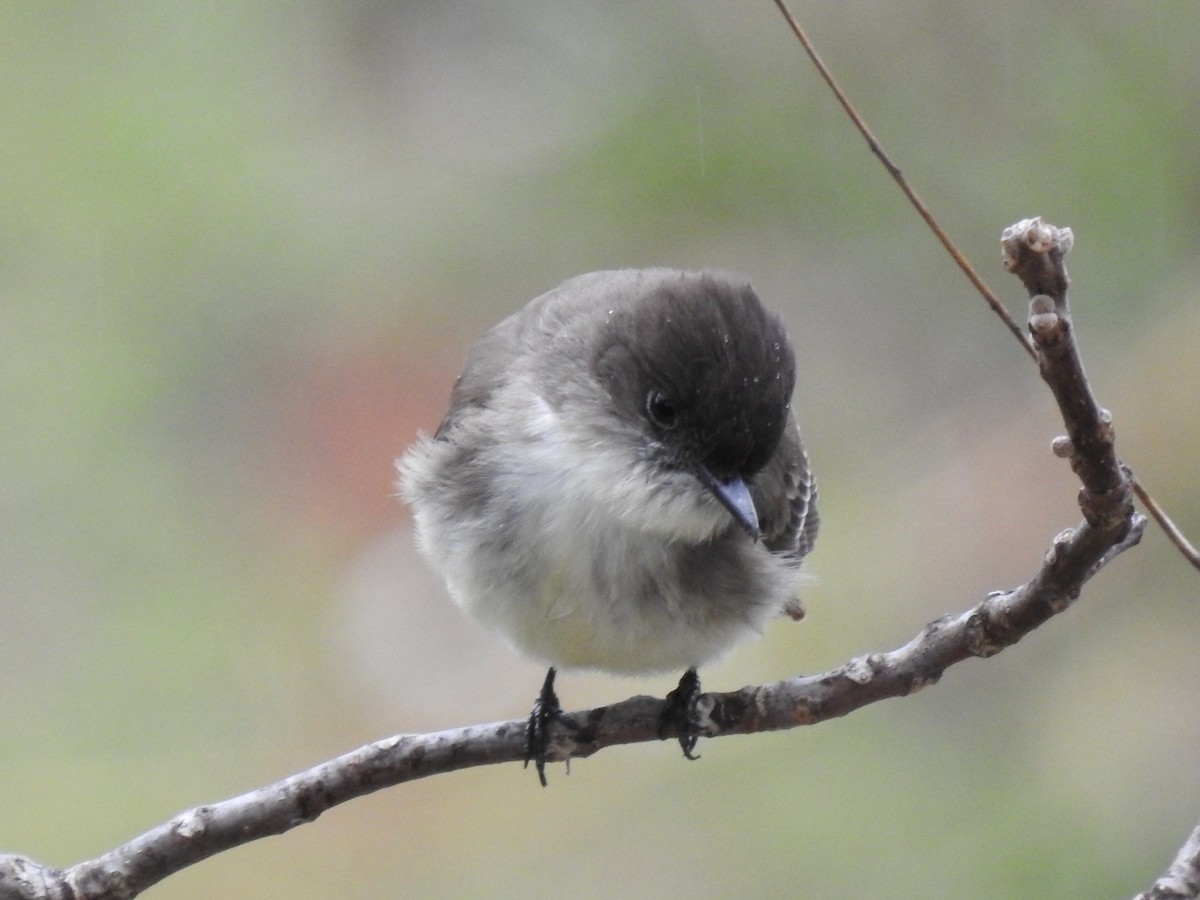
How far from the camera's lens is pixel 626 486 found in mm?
1571

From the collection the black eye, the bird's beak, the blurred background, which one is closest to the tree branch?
the bird's beak

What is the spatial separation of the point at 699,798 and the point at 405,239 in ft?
4.72

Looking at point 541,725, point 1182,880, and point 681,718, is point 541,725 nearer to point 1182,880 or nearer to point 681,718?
point 681,718

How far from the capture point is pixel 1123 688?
2.60 meters

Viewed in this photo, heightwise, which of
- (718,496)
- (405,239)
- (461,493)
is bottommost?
(718,496)

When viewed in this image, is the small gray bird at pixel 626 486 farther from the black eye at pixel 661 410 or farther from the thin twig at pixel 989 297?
the thin twig at pixel 989 297

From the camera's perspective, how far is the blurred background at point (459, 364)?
266cm

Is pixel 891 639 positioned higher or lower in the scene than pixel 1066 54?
lower

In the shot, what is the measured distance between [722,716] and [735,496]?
0.78ft

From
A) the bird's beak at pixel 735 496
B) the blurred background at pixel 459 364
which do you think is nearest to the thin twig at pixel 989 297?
the bird's beak at pixel 735 496

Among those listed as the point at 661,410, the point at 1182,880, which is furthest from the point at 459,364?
the point at 1182,880

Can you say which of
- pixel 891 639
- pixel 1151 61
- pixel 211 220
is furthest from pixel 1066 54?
pixel 211 220

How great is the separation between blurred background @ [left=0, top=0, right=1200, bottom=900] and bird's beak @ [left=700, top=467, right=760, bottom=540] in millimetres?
1087

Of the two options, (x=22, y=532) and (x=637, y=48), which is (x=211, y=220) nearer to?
(x=22, y=532)
